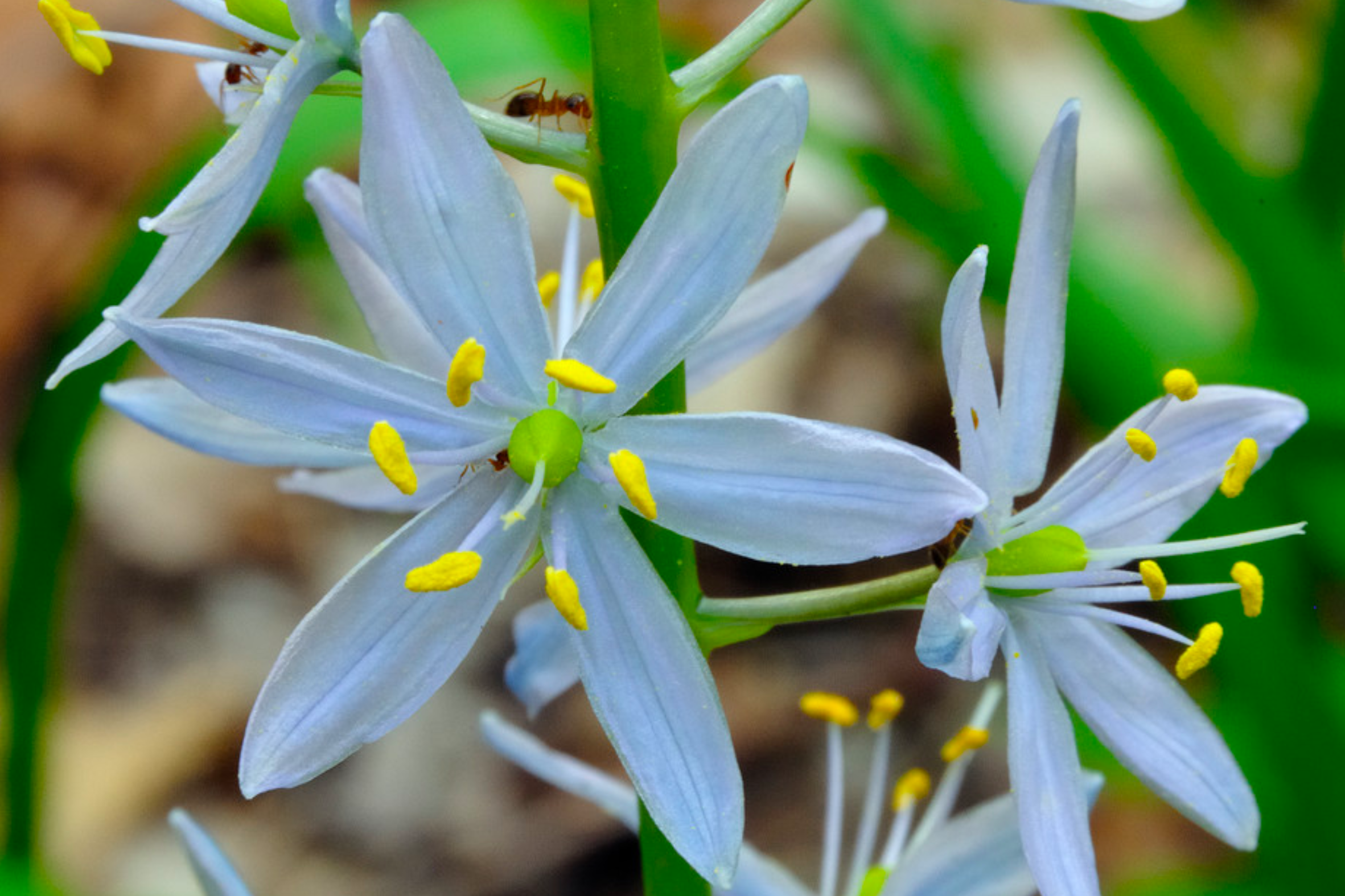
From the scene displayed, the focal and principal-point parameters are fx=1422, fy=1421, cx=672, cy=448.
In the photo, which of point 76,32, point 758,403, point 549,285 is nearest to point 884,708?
point 549,285

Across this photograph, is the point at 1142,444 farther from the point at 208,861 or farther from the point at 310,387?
the point at 208,861

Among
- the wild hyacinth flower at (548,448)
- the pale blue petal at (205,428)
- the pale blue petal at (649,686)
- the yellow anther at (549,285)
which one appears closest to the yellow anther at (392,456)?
the wild hyacinth flower at (548,448)

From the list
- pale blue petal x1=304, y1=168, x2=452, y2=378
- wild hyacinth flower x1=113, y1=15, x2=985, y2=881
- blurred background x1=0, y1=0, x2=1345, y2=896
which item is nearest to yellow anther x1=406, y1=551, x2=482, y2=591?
wild hyacinth flower x1=113, y1=15, x2=985, y2=881

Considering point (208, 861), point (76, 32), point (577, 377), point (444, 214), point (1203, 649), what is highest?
point (76, 32)

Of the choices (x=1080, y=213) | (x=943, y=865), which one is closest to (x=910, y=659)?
(x=1080, y=213)

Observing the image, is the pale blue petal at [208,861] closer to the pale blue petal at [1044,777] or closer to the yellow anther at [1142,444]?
the pale blue petal at [1044,777]

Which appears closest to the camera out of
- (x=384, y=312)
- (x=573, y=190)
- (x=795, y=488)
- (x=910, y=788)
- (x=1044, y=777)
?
(x=795, y=488)
